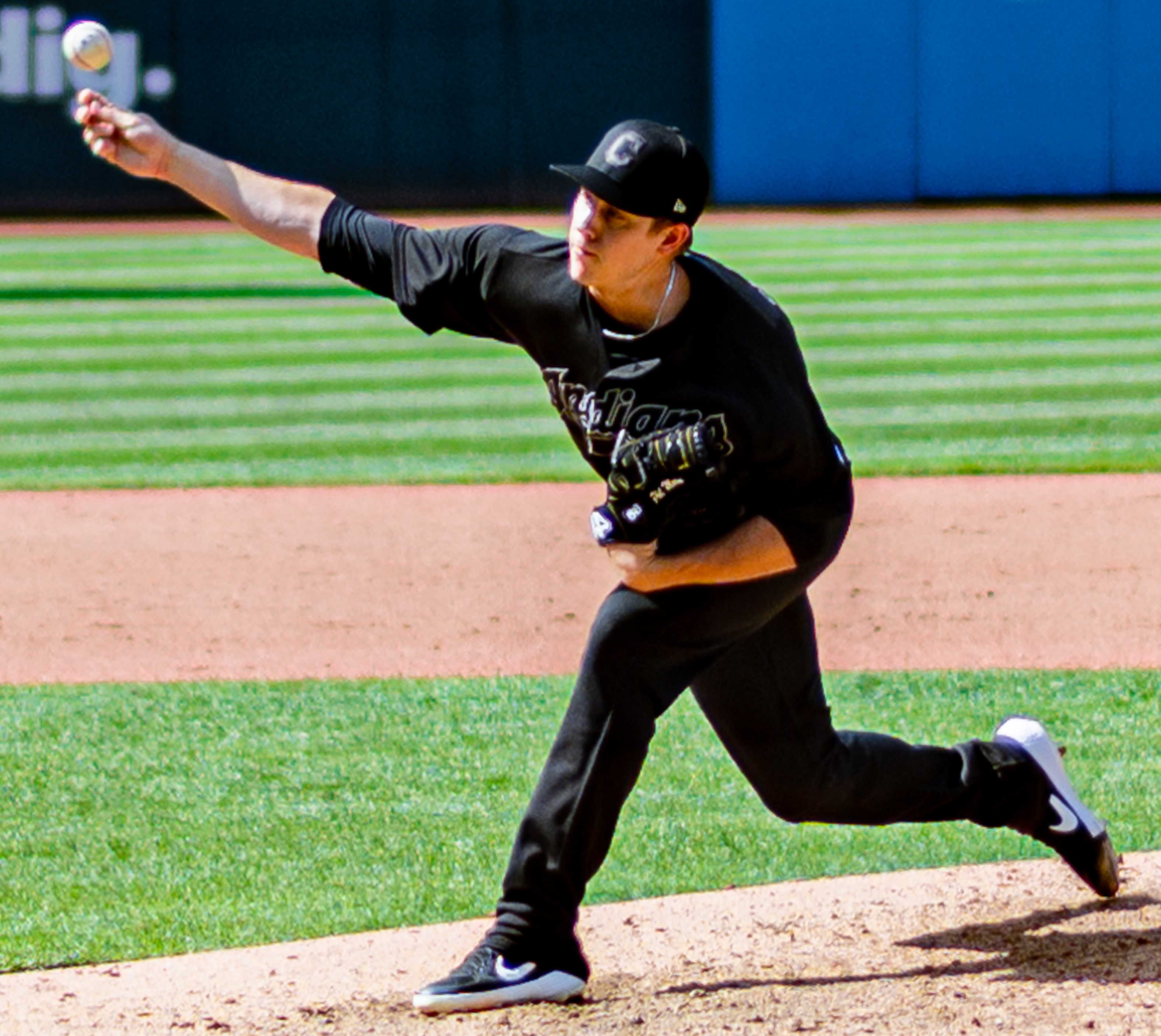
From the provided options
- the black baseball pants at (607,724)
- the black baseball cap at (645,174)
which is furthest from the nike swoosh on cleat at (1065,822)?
the black baseball cap at (645,174)

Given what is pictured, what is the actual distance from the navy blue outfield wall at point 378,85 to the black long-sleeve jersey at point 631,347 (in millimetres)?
20927

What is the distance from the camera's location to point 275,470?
10336 mm

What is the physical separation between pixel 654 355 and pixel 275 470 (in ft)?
22.9

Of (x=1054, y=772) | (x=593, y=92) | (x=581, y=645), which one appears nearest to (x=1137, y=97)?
(x=593, y=92)

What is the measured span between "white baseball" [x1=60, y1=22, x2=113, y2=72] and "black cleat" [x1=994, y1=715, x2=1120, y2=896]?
239 cm

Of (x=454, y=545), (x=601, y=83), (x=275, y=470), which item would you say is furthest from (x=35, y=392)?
(x=601, y=83)

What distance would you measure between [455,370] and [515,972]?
1035cm

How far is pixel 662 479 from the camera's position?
11.4 feet

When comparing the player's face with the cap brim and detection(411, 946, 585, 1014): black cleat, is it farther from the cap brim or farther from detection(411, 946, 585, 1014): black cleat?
detection(411, 946, 585, 1014): black cleat

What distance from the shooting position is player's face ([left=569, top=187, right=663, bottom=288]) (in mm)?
3498

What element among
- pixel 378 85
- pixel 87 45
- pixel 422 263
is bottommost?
pixel 378 85

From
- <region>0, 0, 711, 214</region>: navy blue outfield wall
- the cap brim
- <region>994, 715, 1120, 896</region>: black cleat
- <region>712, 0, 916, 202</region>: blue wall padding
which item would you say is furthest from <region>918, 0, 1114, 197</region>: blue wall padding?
the cap brim

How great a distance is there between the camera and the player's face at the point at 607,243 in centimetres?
350

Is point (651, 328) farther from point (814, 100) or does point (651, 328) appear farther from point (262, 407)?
point (814, 100)
